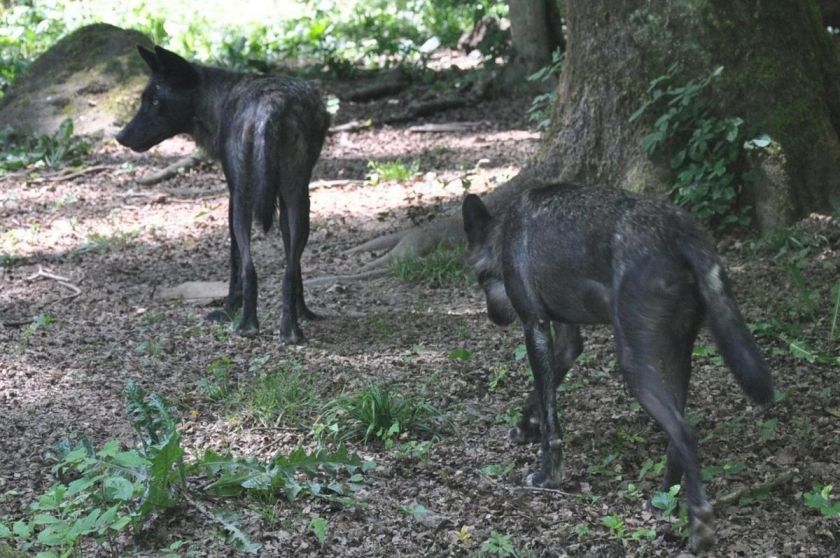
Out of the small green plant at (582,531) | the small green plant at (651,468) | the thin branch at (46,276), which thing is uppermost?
the thin branch at (46,276)

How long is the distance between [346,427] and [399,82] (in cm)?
Result: 1138

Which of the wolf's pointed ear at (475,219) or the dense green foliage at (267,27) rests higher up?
the dense green foliage at (267,27)

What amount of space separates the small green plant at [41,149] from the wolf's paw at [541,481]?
10.1 m


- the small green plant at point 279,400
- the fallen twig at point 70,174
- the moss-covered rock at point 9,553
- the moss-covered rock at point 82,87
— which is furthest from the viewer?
the moss-covered rock at point 82,87

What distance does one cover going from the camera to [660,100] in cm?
924

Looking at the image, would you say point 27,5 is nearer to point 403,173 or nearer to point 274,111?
point 403,173

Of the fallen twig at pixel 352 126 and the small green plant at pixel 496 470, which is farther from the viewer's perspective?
the fallen twig at pixel 352 126

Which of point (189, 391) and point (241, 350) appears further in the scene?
point (241, 350)

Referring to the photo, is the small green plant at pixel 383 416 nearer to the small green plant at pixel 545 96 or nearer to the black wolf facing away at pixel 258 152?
the black wolf facing away at pixel 258 152

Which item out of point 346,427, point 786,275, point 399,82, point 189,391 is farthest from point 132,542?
point 399,82

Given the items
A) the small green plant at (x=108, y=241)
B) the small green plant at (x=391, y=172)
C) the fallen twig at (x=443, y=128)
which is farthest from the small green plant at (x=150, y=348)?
the fallen twig at (x=443, y=128)

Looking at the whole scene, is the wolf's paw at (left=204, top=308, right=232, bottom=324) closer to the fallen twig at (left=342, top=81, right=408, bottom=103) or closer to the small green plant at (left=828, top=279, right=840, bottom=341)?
the small green plant at (left=828, top=279, right=840, bottom=341)

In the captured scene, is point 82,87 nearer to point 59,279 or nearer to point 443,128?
point 443,128

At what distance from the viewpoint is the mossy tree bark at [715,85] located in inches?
350
